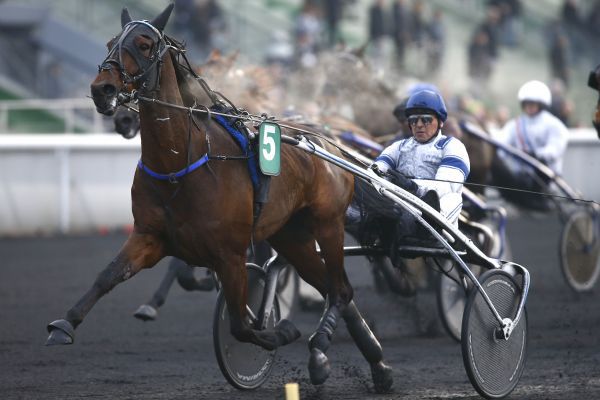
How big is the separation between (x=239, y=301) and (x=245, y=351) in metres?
0.65

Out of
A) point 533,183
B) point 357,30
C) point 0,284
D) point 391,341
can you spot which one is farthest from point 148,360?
point 357,30

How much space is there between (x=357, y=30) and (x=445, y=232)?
1259 cm

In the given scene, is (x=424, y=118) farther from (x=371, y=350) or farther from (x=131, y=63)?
(x=131, y=63)

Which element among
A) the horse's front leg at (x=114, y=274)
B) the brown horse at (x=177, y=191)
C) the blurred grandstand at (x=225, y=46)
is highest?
the blurred grandstand at (x=225, y=46)

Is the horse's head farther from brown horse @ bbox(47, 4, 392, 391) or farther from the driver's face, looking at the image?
the driver's face

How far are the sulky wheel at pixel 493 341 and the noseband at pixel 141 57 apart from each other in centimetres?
183


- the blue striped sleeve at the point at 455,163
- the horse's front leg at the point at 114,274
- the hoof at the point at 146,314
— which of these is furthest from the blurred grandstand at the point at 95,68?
the horse's front leg at the point at 114,274

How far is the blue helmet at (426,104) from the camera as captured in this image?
20.1ft

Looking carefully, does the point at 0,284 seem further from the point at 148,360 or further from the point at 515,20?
the point at 515,20

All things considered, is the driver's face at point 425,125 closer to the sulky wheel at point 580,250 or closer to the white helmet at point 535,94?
the sulky wheel at point 580,250

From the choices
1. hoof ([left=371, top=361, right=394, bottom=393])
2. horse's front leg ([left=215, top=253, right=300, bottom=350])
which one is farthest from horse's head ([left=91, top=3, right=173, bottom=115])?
hoof ([left=371, top=361, right=394, bottom=393])

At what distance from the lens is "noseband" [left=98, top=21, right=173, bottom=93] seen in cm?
508

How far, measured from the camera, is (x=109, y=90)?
4988mm

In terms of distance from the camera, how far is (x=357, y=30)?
1845cm
